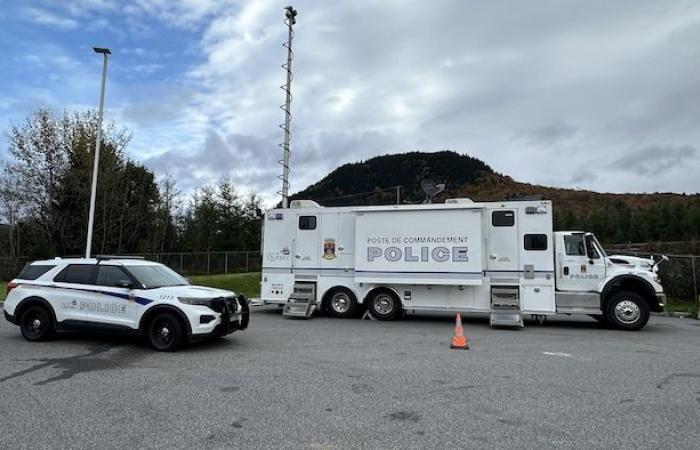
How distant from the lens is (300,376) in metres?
7.40

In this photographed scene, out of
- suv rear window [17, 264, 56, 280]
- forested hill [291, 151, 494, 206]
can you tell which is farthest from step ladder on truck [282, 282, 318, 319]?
forested hill [291, 151, 494, 206]

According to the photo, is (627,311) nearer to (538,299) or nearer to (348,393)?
(538,299)

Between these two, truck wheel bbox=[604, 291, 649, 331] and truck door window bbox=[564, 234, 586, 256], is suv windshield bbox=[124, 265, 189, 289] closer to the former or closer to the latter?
truck door window bbox=[564, 234, 586, 256]

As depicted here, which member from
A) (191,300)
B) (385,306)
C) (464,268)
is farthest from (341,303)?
(191,300)

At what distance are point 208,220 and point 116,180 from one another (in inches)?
433

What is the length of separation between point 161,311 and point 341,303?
262 inches

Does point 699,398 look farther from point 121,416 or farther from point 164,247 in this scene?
point 164,247

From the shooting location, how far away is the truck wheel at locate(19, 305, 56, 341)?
10.1m

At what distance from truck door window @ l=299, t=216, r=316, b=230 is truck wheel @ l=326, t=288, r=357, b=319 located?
6.63 ft

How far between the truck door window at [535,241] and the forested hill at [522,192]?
1291 inches

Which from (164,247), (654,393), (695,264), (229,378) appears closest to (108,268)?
(229,378)

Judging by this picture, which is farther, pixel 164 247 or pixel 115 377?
pixel 164 247

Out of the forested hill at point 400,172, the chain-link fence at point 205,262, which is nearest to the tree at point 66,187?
the chain-link fence at point 205,262

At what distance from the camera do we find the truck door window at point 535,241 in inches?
527
